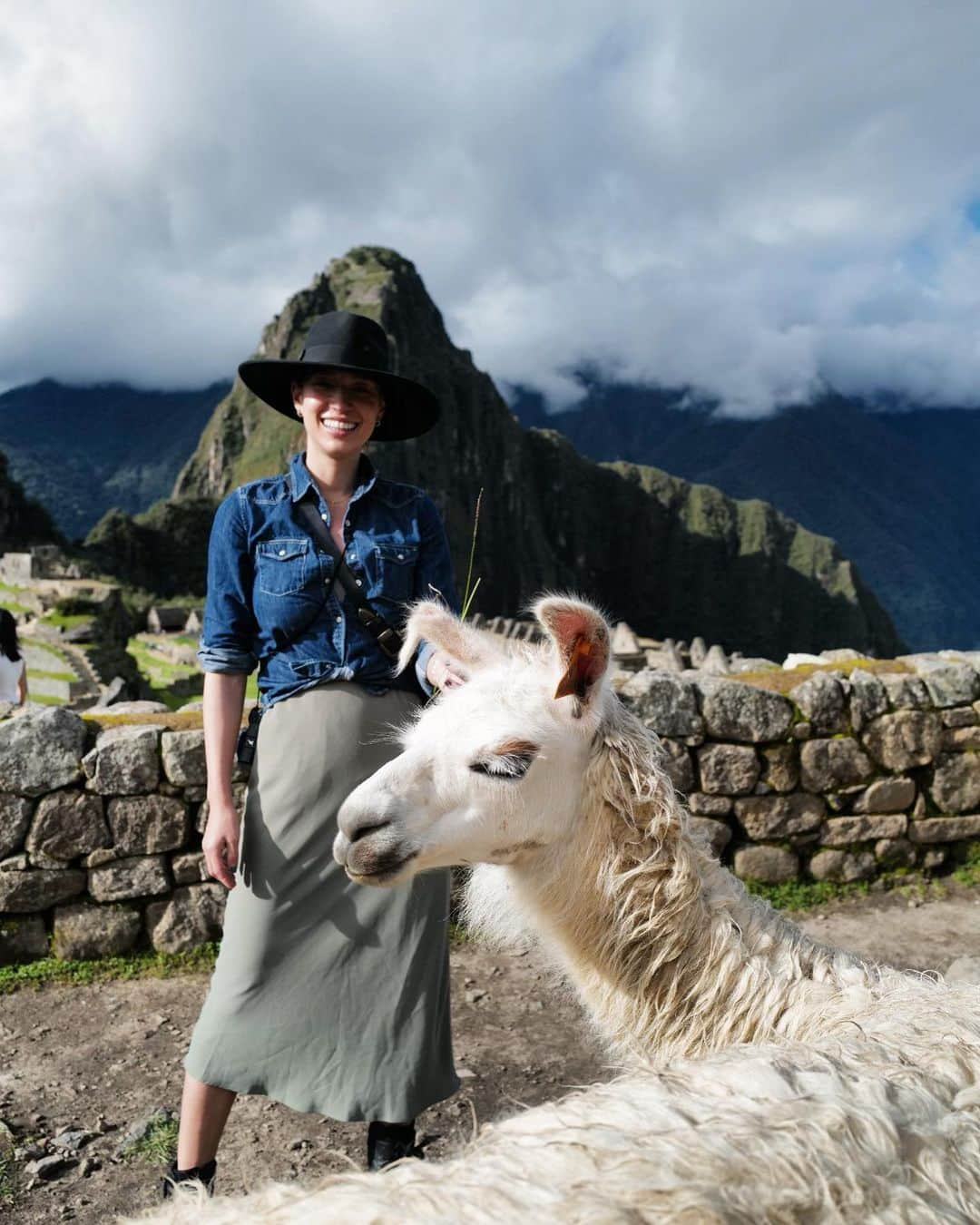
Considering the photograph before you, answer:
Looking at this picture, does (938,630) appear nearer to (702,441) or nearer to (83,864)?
(702,441)

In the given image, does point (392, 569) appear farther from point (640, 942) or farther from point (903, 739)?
point (903, 739)

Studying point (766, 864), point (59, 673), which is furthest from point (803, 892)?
point (59, 673)

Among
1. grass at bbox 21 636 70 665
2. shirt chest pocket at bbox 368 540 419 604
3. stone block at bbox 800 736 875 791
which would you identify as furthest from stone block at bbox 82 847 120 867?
grass at bbox 21 636 70 665

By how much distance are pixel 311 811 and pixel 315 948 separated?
0.36 metres

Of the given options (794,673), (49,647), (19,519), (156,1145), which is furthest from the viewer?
(19,519)

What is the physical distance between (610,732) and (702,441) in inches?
5937

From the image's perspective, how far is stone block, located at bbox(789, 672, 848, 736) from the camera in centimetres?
499

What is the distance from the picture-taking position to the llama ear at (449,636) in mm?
2045

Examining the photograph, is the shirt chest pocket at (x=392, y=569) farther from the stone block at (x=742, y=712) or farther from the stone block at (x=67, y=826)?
the stone block at (x=742, y=712)

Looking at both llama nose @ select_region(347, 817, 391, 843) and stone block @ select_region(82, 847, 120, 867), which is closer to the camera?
llama nose @ select_region(347, 817, 391, 843)

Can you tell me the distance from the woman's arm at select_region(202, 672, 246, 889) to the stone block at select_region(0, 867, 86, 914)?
228cm

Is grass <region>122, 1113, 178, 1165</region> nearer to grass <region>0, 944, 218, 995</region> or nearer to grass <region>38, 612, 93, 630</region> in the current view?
grass <region>0, 944, 218, 995</region>

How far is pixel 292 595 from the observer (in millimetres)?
2234

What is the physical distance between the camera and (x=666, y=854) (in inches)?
77.0
